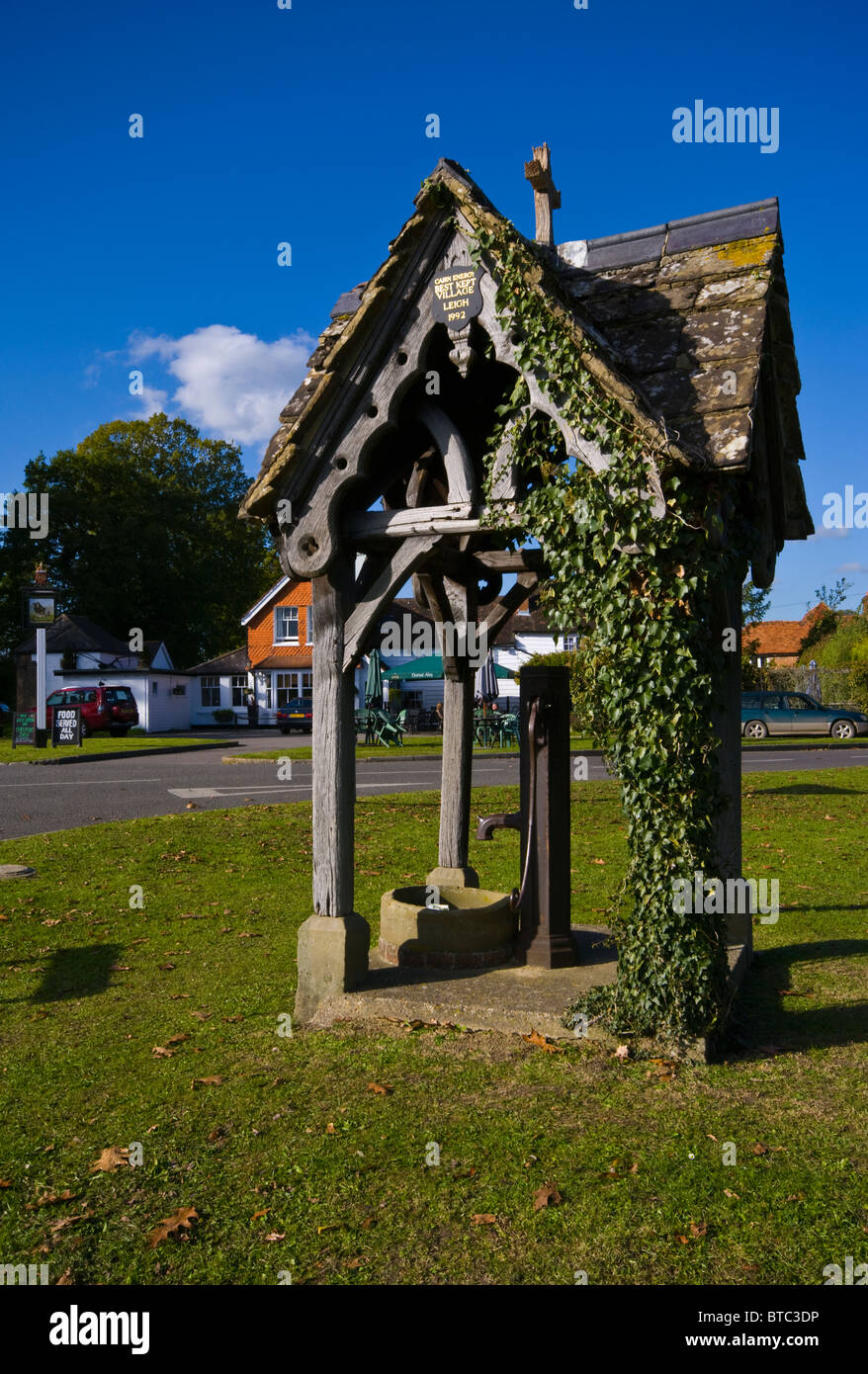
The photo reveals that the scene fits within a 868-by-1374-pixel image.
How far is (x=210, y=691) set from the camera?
51.5 m

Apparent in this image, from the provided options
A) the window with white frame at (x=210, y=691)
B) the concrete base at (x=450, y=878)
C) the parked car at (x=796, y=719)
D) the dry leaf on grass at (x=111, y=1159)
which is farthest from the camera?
the window with white frame at (x=210, y=691)

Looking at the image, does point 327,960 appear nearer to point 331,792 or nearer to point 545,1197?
point 331,792

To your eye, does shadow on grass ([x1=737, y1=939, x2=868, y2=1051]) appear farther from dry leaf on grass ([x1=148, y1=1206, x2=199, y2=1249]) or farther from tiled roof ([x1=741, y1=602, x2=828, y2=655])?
tiled roof ([x1=741, y1=602, x2=828, y2=655])

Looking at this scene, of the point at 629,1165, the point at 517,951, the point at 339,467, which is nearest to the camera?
the point at 629,1165

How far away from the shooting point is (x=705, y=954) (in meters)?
4.97

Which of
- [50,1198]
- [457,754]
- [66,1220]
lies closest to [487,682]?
[457,754]

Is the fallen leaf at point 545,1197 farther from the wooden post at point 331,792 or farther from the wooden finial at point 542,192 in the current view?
the wooden finial at point 542,192

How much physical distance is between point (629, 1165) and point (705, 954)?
1273 millimetres

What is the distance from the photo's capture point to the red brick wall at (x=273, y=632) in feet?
155

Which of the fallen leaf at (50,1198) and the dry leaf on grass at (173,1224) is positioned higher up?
the dry leaf on grass at (173,1224)

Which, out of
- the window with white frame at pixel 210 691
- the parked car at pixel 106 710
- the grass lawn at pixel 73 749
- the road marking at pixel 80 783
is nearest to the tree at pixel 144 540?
the window with white frame at pixel 210 691

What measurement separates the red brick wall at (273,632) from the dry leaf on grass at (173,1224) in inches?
1715
